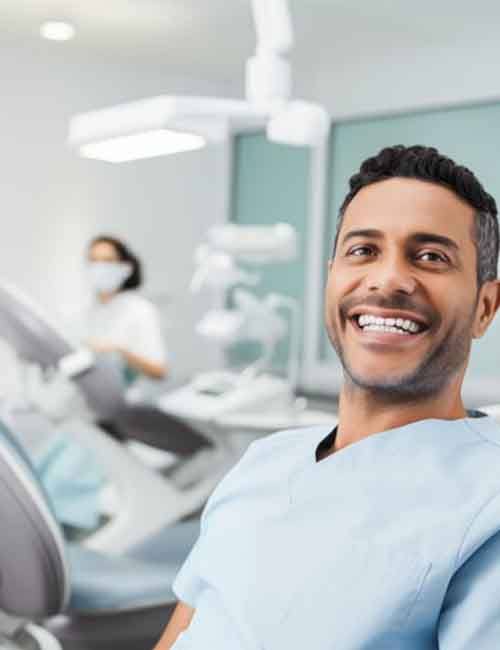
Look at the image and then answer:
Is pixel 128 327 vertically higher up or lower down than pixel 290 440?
lower down

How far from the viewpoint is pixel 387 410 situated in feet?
3.01

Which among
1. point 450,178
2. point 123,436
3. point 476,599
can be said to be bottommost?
point 123,436

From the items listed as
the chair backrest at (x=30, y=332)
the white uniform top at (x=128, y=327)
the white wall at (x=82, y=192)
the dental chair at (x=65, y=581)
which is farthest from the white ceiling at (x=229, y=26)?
the dental chair at (x=65, y=581)

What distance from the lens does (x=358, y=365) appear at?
0.90 meters

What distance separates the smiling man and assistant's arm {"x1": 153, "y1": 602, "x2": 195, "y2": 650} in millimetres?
93

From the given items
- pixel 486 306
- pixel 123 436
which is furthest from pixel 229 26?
pixel 486 306

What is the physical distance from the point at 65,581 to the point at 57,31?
3.49m

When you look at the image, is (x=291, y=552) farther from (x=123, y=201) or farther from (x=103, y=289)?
(x=123, y=201)

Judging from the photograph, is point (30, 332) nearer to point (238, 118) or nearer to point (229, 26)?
point (238, 118)

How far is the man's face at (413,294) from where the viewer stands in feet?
2.87

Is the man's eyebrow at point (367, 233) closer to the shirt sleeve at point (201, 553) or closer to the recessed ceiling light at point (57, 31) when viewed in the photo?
the shirt sleeve at point (201, 553)

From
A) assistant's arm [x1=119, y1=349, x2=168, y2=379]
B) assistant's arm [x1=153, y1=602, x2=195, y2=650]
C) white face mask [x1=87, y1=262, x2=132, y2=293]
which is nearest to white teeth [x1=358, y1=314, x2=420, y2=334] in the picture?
assistant's arm [x1=153, y1=602, x2=195, y2=650]

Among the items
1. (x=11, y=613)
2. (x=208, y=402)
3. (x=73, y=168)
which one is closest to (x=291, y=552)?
(x=11, y=613)

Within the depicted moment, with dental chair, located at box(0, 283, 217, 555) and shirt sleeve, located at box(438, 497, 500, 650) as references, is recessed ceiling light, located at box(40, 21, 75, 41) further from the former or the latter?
shirt sleeve, located at box(438, 497, 500, 650)
